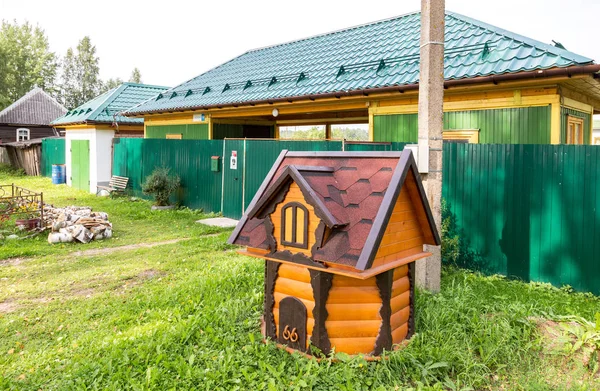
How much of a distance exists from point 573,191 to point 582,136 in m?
3.93

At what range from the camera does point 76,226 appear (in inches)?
377

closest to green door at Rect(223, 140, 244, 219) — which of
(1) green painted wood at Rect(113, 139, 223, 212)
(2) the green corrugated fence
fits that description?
(2) the green corrugated fence

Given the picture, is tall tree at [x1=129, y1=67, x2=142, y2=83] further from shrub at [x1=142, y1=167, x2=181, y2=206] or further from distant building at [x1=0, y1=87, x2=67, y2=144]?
shrub at [x1=142, y1=167, x2=181, y2=206]

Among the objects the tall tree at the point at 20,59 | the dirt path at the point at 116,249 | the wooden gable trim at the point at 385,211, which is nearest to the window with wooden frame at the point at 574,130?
the wooden gable trim at the point at 385,211

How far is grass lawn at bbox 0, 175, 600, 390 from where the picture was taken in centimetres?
367

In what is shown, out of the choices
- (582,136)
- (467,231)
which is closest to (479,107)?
(467,231)

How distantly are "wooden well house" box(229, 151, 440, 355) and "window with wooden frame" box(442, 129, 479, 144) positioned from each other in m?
4.38

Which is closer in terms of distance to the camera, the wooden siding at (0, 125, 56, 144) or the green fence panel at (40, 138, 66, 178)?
the green fence panel at (40, 138, 66, 178)

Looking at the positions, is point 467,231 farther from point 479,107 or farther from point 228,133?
point 228,133

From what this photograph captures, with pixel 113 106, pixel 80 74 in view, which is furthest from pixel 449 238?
pixel 80 74

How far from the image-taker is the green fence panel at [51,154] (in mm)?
23359

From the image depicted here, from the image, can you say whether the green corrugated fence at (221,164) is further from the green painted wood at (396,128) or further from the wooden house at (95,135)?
the wooden house at (95,135)

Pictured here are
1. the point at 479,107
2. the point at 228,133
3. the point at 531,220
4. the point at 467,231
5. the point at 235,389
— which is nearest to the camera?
the point at 235,389

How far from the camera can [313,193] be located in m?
3.59
